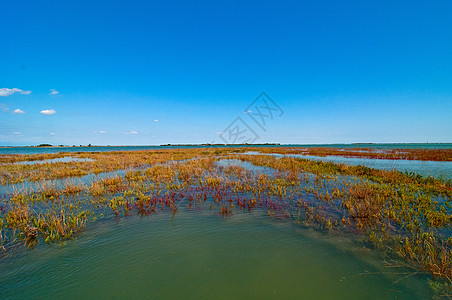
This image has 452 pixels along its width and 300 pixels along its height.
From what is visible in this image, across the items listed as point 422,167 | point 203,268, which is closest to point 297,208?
point 203,268

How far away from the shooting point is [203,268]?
5086mm

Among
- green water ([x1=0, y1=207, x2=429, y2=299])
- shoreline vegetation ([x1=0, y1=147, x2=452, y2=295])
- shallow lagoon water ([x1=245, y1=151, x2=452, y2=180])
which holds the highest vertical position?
shallow lagoon water ([x1=245, y1=151, x2=452, y2=180])

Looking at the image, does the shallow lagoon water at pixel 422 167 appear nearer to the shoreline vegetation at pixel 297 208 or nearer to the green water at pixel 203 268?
the shoreline vegetation at pixel 297 208

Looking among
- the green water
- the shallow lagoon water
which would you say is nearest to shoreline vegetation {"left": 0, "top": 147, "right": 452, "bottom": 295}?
the green water

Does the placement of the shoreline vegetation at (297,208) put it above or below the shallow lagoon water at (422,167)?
below

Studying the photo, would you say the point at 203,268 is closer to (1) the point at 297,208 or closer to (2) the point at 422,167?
(1) the point at 297,208

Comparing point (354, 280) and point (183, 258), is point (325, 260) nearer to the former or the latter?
point (354, 280)

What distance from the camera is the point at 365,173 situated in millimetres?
17594

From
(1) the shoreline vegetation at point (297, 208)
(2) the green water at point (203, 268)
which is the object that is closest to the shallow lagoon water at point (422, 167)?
(1) the shoreline vegetation at point (297, 208)

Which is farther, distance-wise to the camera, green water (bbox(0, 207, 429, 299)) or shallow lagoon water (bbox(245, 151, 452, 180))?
shallow lagoon water (bbox(245, 151, 452, 180))

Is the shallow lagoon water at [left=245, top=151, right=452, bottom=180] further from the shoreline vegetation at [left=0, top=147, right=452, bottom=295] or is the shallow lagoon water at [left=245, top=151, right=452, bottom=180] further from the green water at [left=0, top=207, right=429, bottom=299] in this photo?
the green water at [left=0, top=207, right=429, bottom=299]

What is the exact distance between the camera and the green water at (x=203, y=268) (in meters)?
4.25

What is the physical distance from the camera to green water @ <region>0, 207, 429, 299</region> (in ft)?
13.9

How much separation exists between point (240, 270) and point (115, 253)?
13.3ft
